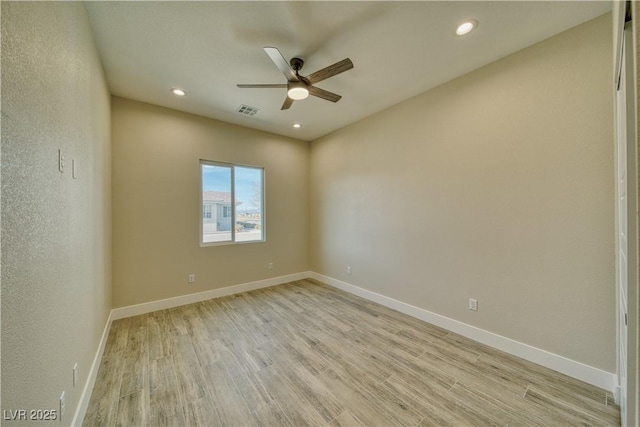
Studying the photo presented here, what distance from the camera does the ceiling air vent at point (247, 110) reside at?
337cm

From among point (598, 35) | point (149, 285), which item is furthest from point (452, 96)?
point (149, 285)

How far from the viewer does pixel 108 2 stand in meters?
1.68

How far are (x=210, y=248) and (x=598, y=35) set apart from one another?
4.87 metres

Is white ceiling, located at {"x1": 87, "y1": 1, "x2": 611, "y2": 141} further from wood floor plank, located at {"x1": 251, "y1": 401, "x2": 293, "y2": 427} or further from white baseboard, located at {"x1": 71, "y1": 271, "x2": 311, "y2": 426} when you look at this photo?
wood floor plank, located at {"x1": 251, "y1": 401, "x2": 293, "y2": 427}

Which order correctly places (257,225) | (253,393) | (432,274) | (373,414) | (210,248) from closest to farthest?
(373,414) < (253,393) < (432,274) < (210,248) < (257,225)

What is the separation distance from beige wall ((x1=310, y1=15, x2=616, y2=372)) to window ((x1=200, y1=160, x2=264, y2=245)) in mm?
2242

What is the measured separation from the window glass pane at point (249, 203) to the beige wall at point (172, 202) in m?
0.15

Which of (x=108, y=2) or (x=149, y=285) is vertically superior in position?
(x=108, y=2)

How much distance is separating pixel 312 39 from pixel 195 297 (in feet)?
12.3

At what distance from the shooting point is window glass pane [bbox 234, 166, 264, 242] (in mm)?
4145

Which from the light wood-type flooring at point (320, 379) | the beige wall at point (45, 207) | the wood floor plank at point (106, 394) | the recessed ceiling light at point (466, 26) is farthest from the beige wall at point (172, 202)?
the recessed ceiling light at point (466, 26)

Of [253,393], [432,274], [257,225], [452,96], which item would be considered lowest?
[253,393]

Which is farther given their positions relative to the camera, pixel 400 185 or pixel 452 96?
pixel 400 185

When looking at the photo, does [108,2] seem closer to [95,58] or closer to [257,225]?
[95,58]
